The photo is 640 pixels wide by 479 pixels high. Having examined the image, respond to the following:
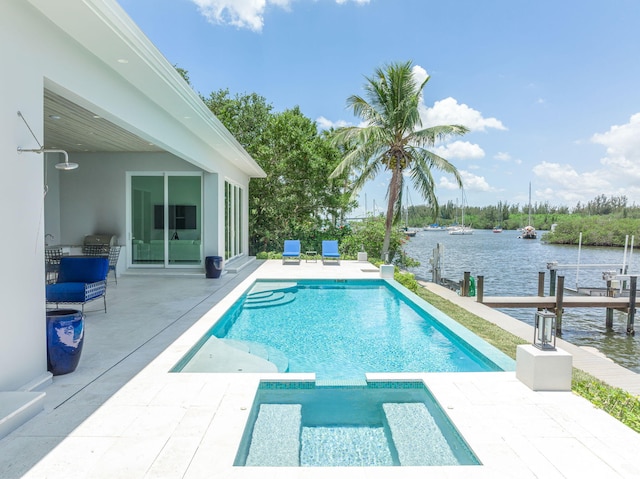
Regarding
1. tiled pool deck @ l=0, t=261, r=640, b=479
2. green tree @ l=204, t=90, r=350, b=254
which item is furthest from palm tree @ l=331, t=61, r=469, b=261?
tiled pool deck @ l=0, t=261, r=640, b=479

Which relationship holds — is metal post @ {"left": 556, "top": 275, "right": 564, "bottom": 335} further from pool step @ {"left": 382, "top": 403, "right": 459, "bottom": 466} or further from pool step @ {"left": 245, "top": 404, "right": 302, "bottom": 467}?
pool step @ {"left": 245, "top": 404, "right": 302, "bottom": 467}

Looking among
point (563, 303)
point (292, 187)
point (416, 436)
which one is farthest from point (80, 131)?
point (563, 303)

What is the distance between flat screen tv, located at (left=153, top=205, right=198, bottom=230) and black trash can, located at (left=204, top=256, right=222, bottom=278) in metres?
1.29

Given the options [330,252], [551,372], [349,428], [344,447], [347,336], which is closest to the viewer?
[344,447]

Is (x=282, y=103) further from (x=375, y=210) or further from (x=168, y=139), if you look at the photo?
(x=168, y=139)

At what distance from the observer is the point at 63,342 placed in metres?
4.07

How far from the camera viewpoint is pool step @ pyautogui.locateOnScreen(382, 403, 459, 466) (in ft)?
9.95

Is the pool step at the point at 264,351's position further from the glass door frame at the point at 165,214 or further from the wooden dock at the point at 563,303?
the wooden dock at the point at 563,303

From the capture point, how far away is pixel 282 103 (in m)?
22.1

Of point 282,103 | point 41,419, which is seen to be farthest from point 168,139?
point 282,103

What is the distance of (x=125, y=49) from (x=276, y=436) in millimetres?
4114

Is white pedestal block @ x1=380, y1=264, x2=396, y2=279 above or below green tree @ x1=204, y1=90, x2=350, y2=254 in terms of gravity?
below

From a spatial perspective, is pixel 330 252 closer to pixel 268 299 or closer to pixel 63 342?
pixel 268 299

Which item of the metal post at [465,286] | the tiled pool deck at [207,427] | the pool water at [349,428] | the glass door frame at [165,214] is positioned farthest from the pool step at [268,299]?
the metal post at [465,286]
